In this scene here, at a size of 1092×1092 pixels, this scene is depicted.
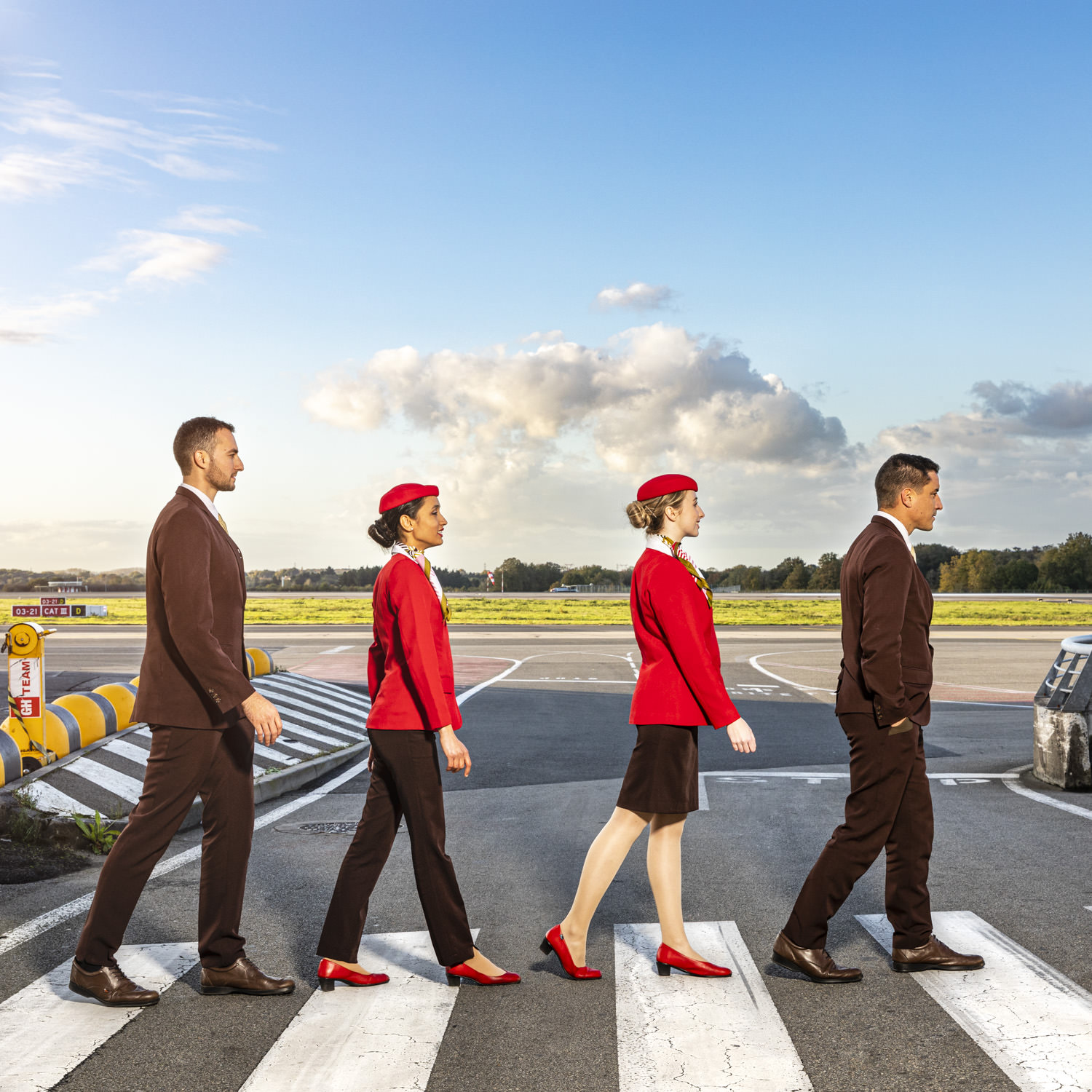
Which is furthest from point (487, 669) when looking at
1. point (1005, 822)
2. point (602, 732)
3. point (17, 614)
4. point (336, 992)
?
point (336, 992)

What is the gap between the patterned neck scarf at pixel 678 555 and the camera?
4097 millimetres

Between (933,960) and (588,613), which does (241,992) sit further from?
(588,613)

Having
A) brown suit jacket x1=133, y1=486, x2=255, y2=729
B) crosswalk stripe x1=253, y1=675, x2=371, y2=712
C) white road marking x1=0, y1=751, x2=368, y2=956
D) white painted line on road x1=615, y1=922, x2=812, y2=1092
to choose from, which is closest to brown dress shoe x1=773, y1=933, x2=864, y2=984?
white painted line on road x1=615, y1=922, x2=812, y2=1092

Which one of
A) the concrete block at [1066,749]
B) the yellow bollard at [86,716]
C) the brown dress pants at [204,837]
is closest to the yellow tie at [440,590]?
the brown dress pants at [204,837]

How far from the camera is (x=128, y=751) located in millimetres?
9141

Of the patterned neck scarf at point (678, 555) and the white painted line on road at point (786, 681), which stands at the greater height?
the patterned neck scarf at point (678, 555)

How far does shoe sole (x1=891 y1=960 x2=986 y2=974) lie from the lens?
423 cm

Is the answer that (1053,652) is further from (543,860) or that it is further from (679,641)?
(679,641)

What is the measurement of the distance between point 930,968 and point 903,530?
1.76 m

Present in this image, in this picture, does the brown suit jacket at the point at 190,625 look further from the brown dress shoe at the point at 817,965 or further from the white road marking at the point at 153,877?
the brown dress shoe at the point at 817,965

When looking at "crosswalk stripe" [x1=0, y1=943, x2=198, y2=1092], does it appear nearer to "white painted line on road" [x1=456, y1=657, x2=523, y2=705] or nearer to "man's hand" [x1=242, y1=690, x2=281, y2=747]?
"man's hand" [x1=242, y1=690, x2=281, y2=747]

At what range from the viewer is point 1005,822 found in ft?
24.3

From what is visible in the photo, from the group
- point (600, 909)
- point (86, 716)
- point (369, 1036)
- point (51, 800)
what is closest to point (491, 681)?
point (86, 716)

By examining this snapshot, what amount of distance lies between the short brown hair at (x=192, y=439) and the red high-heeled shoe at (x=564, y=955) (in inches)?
92.3
